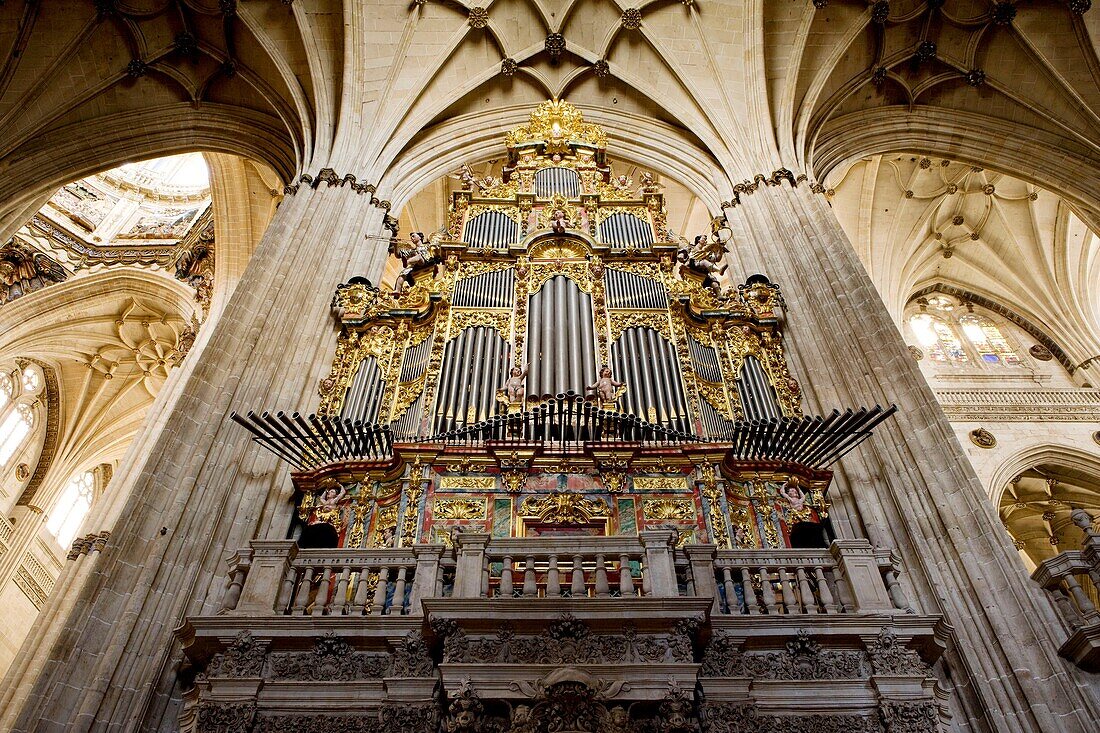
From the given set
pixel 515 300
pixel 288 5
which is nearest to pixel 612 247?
pixel 515 300

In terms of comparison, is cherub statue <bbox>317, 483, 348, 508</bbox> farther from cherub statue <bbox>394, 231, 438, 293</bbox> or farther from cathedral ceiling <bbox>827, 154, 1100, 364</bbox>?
cathedral ceiling <bbox>827, 154, 1100, 364</bbox>

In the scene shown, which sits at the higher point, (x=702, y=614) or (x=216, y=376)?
(x=216, y=376)

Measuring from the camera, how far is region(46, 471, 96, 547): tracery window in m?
20.5

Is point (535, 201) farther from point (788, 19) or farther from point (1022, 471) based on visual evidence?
point (1022, 471)

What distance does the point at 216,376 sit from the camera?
8.99 meters

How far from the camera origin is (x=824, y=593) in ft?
21.4

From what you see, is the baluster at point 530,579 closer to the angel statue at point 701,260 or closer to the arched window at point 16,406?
the angel statue at point 701,260

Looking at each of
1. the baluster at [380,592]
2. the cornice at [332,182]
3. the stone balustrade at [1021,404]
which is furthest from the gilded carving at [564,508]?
the stone balustrade at [1021,404]

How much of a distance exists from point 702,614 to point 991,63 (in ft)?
46.1

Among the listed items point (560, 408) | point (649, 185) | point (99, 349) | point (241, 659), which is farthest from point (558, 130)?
point (99, 349)

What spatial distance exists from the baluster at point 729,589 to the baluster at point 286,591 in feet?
11.8

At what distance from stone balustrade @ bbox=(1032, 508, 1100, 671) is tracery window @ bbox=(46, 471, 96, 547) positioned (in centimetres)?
2145

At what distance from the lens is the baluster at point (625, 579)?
6145mm

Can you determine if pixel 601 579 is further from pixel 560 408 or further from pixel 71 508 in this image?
pixel 71 508
